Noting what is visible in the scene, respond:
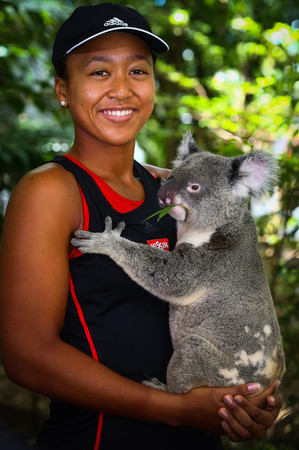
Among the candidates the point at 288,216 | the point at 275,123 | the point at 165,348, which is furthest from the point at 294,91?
the point at 165,348

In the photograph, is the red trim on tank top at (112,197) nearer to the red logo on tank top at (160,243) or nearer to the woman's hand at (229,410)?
the red logo on tank top at (160,243)

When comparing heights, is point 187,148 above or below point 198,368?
above

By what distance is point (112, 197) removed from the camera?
188 centimetres

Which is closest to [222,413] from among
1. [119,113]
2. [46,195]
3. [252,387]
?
[252,387]

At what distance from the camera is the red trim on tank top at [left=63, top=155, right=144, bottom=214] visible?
1.86 meters

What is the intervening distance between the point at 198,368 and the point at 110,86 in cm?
124

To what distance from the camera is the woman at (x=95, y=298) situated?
157 cm

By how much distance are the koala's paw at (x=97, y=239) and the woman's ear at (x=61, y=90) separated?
57cm

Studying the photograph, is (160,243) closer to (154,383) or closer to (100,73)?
(154,383)

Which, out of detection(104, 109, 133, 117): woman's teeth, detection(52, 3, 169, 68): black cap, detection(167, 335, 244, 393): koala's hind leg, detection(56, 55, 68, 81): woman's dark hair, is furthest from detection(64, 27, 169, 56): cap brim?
detection(167, 335, 244, 393): koala's hind leg

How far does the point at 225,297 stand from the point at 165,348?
1.18 ft

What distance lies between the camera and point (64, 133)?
12.8 ft

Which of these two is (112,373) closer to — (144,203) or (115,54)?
(144,203)

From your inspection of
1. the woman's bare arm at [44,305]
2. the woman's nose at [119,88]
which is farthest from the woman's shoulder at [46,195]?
the woman's nose at [119,88]
